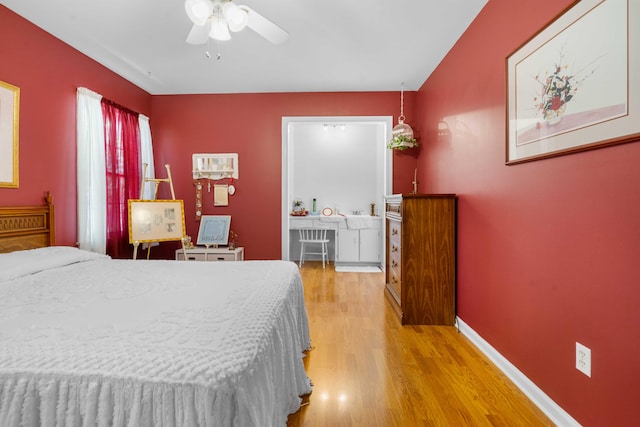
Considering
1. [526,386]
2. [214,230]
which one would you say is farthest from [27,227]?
[526,386]

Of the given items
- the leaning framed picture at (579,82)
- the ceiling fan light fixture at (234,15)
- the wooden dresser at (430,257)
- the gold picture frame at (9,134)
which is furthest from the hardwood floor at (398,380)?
the gold picture frame at (9,134)

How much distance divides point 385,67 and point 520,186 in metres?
2.18

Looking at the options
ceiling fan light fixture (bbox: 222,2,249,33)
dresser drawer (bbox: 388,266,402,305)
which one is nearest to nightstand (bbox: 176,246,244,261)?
dresser drawer (bbox: 388,266,402,305)

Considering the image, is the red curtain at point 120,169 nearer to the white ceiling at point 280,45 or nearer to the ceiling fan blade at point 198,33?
the white ceiling at point 280,45

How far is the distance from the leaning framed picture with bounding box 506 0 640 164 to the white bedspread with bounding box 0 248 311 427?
1539 millimetres

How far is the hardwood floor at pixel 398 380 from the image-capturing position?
1.64m

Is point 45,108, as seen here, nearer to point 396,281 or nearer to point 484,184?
point 396,281

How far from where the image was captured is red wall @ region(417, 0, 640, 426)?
1.29 meters

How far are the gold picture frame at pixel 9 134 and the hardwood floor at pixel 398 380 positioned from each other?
2.61 m

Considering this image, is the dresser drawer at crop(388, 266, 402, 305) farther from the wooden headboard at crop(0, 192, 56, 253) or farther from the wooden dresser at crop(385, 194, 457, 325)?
the wooden headboard at crop(0, 192, 56, 253)

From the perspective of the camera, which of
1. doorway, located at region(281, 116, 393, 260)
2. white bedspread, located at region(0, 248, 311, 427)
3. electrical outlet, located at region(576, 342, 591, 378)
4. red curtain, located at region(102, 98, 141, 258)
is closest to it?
white bedspread, located at region(0, 248, 311, 427)

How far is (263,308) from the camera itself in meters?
1.33

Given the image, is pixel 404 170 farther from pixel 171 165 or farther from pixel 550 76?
pixel 171 165

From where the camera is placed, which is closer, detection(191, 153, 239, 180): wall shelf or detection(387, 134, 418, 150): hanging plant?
detection(387, 134, 418, 150): hanging plant
